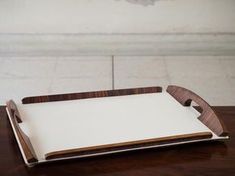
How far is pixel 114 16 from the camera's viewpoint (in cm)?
203

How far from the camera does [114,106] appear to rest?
2.91 feet

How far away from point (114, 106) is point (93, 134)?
0.16m

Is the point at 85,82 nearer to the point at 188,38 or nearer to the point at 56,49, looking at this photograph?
the point at 56,49

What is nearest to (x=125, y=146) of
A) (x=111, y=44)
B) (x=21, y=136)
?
(x=21, y=136)

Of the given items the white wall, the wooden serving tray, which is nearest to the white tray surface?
the wooden serving tray

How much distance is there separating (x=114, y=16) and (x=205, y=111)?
1304mm

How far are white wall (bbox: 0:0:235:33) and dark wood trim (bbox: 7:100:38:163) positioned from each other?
1.26 m

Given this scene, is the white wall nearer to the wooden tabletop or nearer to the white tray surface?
the white tray surface

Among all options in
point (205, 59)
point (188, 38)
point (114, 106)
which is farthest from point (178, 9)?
point (114, 106)

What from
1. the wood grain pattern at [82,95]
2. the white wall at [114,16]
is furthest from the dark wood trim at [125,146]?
the white wall at [114,16]

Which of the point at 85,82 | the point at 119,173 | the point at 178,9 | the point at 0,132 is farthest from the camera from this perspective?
the point at 178,9

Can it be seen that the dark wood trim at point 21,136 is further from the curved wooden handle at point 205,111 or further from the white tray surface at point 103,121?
the curved wooden handle at point 205,111

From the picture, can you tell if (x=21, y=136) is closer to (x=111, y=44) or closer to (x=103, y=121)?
(x=103, y=121)

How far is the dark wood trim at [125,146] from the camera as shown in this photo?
0.66 m
